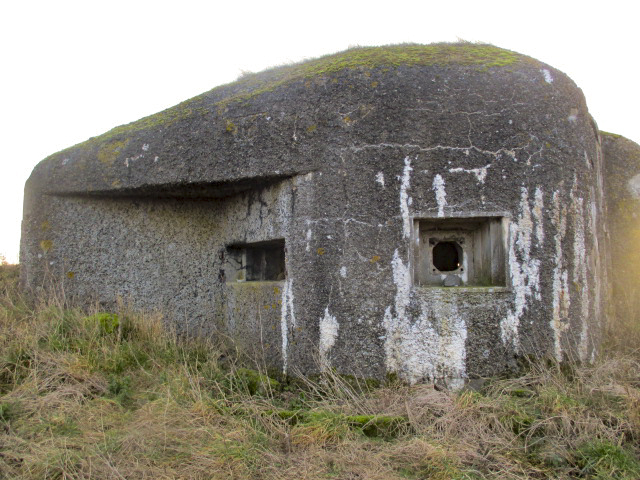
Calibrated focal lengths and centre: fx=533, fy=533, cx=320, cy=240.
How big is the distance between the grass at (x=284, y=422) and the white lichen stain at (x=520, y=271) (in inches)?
11.8

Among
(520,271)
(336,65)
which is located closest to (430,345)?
(520,271)

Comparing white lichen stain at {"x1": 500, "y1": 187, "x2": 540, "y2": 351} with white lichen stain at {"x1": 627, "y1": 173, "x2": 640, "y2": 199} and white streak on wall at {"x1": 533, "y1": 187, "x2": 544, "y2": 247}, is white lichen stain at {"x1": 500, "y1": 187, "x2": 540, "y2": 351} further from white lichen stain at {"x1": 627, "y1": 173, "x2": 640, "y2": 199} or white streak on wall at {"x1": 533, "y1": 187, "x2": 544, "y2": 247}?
white lichen stain at {"x1": 627, "y1": 173, "x2": 640, "y2": 199}

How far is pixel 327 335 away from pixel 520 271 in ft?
4.63

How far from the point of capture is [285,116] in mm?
4066

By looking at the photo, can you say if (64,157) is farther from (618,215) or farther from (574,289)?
(618,215)

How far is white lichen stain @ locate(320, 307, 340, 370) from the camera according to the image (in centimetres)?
371

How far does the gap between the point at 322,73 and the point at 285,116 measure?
45 cm

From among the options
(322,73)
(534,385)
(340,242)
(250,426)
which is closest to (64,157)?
(322,73)

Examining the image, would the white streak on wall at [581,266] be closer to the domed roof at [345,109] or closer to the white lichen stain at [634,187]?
the domed roof at [345,109]

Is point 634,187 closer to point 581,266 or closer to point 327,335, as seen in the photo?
point 581,266

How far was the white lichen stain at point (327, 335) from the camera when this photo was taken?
3.71 metres

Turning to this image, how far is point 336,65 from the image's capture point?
418cm

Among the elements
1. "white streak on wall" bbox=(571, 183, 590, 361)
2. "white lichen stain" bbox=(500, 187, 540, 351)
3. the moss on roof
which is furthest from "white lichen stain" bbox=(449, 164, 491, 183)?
the moss on roof

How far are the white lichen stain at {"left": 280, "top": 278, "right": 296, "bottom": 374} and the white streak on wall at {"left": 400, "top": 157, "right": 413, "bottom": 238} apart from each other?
0.93 meters
